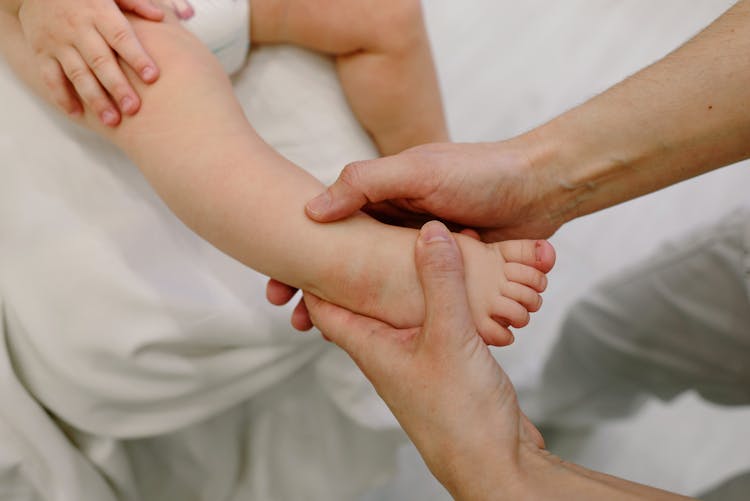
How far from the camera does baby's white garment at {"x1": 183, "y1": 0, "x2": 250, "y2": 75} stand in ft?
2.62

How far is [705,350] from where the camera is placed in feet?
3.07

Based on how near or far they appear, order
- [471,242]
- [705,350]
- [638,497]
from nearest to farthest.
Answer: [638,497] < [471,242] < [705,350]

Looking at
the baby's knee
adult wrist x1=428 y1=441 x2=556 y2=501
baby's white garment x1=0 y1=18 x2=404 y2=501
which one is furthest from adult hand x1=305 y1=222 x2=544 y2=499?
the baby's knee

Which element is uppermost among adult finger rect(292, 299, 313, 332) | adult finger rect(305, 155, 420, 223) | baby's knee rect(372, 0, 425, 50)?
→ baby's knee rect(372, 0, 425, 50)

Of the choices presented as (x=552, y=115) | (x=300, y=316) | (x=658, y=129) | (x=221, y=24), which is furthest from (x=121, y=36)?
(x=552, y=115)

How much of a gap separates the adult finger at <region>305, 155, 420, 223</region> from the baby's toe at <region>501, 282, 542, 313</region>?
0.14m

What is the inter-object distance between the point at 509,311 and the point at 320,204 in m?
0.20

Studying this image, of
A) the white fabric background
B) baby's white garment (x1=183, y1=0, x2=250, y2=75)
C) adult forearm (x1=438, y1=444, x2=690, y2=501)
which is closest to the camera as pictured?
adult forearm (x1=438, y1=444, x2=690, y2=501)

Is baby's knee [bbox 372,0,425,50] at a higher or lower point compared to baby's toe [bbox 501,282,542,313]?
higher

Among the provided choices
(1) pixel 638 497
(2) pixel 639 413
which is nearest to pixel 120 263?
(1) pixel 638 497

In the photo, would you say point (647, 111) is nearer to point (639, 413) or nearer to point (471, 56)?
point (471, 56)

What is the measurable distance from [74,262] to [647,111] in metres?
0.62

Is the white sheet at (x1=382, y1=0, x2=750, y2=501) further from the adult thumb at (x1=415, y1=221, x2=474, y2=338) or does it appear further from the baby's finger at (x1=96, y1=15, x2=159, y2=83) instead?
the baby's finger at (x1=96, y1=15, x2=159, y2=83)

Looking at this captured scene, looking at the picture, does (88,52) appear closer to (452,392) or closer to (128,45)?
(128,45)
